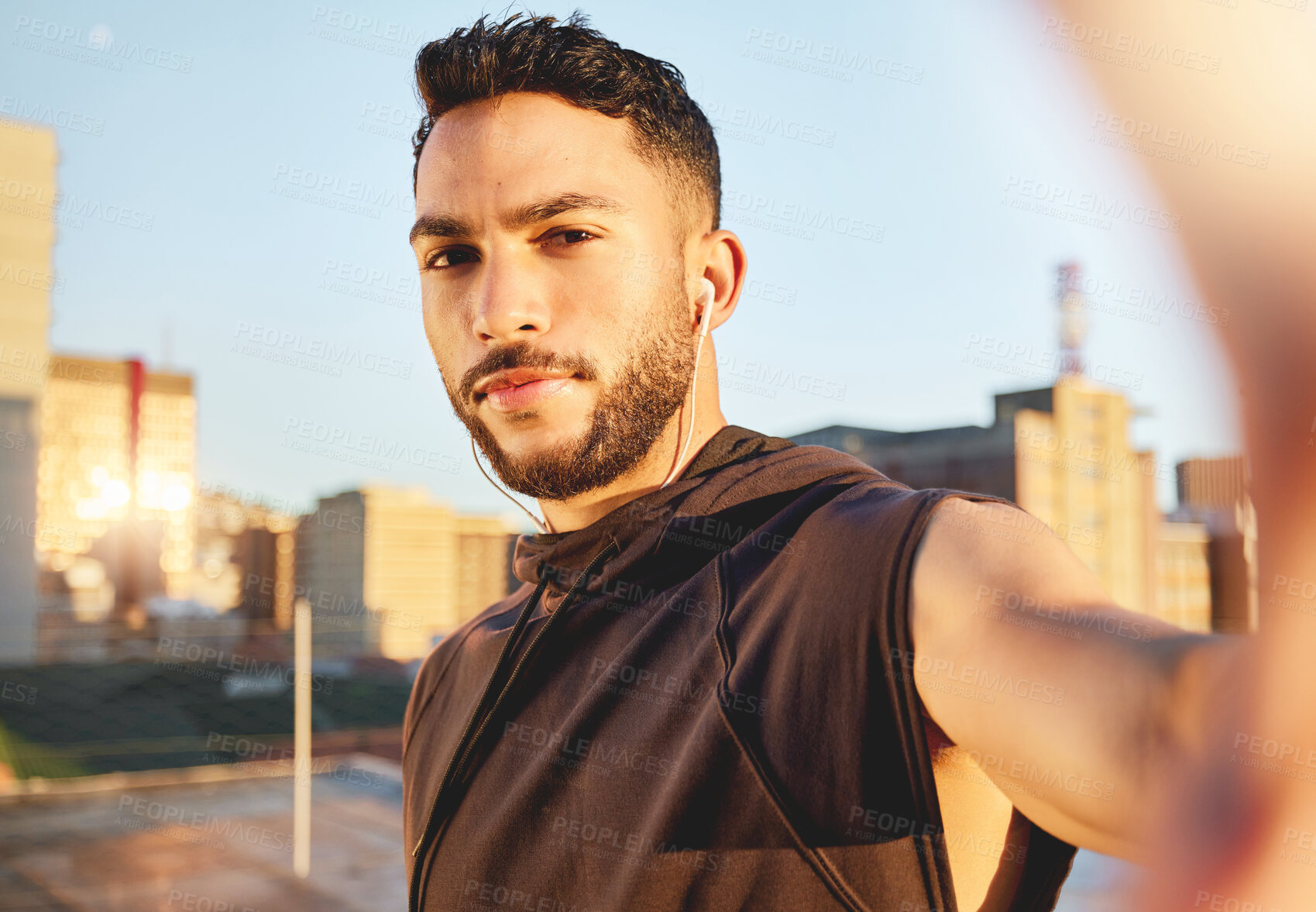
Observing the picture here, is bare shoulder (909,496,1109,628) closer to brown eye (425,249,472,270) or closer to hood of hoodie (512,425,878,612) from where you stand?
hood of hoodie (512,425,878,612)

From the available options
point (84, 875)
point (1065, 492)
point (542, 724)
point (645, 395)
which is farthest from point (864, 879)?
point (1065, 492)

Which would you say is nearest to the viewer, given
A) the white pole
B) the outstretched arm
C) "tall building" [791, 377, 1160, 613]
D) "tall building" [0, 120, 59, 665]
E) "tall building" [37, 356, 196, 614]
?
the outstretched arm

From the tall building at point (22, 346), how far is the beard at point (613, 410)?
34.7 ft

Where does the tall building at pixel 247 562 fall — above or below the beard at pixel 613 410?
below

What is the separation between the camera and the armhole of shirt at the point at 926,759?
0.55m

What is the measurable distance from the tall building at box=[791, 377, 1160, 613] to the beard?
633 inches

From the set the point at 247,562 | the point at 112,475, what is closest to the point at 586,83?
the point at 112,475

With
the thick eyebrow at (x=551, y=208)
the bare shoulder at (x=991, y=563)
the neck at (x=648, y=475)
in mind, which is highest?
the thick eyebrow at (x=551, y=208)

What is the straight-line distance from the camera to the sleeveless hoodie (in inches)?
22.7

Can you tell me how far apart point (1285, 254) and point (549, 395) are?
2.33 ft

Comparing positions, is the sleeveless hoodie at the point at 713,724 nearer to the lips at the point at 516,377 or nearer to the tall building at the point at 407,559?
the lips at the point at 516,377

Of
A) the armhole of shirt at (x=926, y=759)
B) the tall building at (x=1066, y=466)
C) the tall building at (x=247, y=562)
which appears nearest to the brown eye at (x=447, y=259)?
the armhole of shirt at (x=926, y=759)

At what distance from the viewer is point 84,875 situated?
16.4 feet

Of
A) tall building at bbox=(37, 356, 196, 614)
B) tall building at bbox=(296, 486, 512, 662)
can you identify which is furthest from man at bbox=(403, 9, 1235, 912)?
tall building at bbox=(296, 486, 512, 662)
